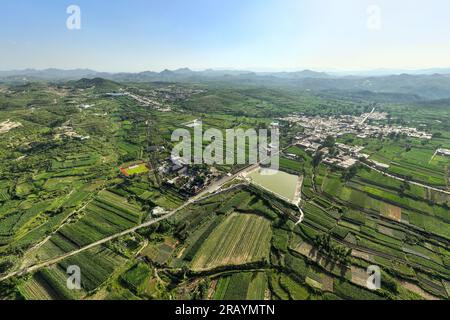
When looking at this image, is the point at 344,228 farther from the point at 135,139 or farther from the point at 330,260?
the point at 135,139

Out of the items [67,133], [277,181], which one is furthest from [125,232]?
[67,133]

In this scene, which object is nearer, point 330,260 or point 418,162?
point 330,260

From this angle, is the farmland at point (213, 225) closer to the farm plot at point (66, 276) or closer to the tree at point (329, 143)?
the farm plot at point (66, 276)

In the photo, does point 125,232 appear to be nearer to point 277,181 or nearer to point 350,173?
point 277,181

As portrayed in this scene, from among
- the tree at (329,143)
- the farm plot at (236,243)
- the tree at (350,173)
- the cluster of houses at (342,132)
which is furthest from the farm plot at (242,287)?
the tree at (329,143)

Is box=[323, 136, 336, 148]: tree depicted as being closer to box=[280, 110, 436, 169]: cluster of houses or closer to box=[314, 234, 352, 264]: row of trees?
box=[280, 110, 436, 169]: cluster of houses

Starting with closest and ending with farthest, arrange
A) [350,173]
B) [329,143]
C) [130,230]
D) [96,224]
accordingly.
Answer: [130,230] → [96,224] → [350,173] → [329,143]

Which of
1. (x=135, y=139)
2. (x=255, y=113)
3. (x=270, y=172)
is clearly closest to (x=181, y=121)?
(x=135, y=139)

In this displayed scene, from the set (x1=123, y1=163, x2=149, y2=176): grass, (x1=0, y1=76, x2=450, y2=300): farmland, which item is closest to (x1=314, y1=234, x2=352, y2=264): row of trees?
(x1=0, y1=76, x2=450, y2=300): farmland
